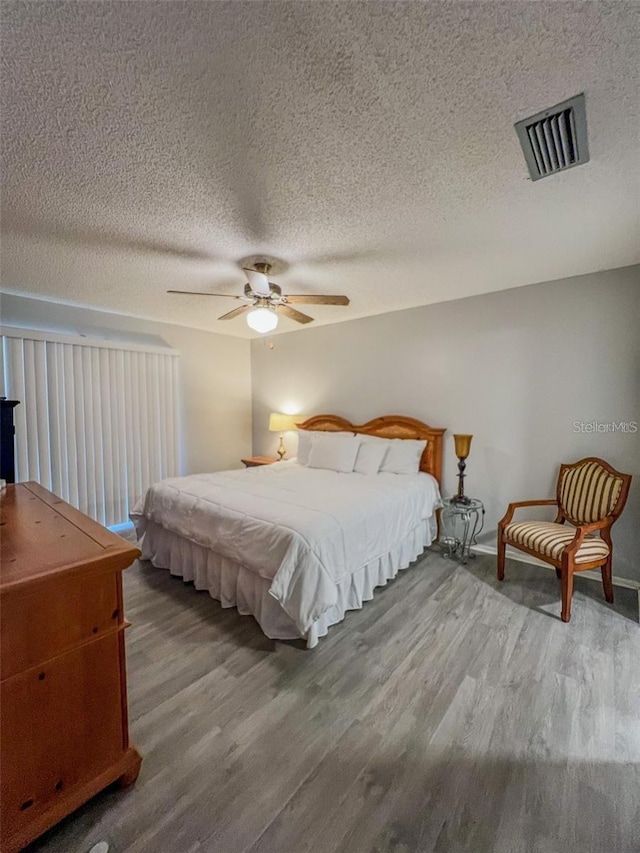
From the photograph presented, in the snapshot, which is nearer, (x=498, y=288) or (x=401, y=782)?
(x=401, y=782)

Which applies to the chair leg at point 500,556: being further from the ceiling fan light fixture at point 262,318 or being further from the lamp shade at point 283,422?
the lamp shade at point 283,422

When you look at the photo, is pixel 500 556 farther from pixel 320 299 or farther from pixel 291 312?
pixel 291 312

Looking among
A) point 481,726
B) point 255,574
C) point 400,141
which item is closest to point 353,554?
point 255,574

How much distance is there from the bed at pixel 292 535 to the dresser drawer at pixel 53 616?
0.94m

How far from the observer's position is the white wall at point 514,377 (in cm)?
277

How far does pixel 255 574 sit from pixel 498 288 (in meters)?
3.14

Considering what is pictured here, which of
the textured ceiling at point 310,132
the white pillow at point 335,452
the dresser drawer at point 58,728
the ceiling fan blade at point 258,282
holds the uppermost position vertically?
the textured ceiling at point 310,132

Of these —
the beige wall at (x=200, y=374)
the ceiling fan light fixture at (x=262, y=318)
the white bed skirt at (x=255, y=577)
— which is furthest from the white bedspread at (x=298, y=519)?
the beige wall at (x=200, y=374)

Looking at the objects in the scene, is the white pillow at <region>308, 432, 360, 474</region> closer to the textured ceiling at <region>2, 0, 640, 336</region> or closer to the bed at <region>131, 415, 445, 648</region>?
the bed at <region>131, 415, 445, 648</region>

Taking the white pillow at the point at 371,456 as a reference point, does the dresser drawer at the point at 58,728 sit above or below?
below

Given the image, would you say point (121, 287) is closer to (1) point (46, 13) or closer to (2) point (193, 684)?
(1) point (46, 13)

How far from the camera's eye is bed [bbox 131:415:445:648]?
202cm

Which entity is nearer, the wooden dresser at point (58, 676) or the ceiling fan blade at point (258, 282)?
the wooden dresser at point (58, 676)

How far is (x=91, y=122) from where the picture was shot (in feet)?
4.31
